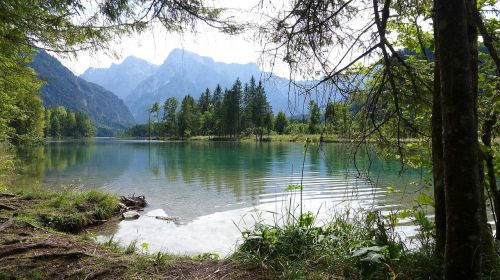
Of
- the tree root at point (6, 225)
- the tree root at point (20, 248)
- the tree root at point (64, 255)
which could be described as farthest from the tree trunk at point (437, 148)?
the tree root at point (6, 225)

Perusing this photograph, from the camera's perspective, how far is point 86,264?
4.75 meters

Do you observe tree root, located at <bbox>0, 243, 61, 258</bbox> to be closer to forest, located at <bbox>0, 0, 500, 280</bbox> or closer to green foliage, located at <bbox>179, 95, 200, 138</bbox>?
forest, located at <bbox>0, 0, 500, 280</bbox>

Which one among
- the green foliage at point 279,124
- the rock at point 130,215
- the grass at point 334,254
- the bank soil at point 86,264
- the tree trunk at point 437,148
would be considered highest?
the green foliage at point 279,124

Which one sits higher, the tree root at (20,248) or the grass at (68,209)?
the tree root at (20,248)

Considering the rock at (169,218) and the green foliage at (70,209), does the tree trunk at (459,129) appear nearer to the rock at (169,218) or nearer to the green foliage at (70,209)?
the green foliage at (70,209)

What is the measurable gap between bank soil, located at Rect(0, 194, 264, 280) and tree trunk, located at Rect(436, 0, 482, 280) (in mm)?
2308

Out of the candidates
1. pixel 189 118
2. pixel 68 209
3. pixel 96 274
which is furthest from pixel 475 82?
pixel 189 118

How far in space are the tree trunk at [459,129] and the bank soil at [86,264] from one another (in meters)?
2.31

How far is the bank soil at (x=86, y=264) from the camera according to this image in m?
4.32

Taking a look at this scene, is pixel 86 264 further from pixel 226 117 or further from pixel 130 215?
→ pixel 226 117

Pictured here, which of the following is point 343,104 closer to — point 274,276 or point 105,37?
point 274,276

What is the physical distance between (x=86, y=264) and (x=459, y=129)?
462 cm

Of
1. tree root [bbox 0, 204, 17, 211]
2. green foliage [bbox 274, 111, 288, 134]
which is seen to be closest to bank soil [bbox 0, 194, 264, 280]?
tree root [bbox 0, 204, 17, 211]

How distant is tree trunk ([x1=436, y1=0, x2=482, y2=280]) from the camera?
221 centimetres
